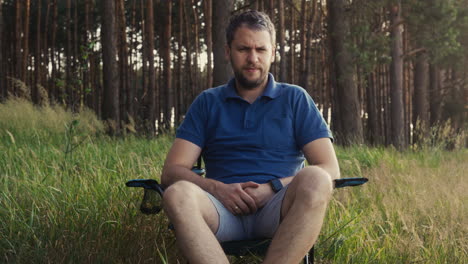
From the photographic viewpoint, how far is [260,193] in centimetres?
287

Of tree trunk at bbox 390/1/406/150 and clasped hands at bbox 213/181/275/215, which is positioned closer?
clasped hands at bbox 213/181/275/215

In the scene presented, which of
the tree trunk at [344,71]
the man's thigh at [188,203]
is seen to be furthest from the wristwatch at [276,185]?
the tree trunk at [344,71]

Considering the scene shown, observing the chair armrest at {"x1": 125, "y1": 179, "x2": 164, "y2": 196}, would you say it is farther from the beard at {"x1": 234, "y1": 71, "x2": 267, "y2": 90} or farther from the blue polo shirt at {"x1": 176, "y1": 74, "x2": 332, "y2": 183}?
the beard at {"x1": 234, "y1": 71, "x2": 267, "y2": 90}

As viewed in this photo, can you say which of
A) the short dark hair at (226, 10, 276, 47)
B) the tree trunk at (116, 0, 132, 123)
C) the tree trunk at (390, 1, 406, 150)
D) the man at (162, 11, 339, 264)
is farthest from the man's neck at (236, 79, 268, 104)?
the tree trunk at (116, 0, 132, 123)

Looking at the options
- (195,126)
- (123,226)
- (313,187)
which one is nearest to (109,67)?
(123,226)

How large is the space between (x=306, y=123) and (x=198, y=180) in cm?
71

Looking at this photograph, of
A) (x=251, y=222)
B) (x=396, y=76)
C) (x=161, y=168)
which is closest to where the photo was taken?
(x=251, y=222)

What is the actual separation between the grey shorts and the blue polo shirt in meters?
0.25

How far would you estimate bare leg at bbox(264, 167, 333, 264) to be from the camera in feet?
7.97

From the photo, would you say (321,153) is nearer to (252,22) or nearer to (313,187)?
(313,187)

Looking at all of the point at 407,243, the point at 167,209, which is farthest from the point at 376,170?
the point at 167,209

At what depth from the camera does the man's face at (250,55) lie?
3113 millimetres

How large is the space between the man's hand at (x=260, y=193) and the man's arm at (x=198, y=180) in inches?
1.1

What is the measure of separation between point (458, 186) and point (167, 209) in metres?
4.17
